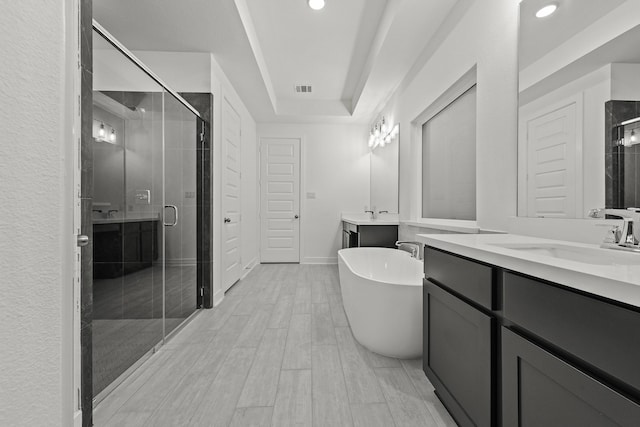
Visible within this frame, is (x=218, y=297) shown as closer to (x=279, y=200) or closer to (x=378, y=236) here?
(x=378, y=236)

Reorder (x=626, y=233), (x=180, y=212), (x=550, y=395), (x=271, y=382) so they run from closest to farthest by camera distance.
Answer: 1. (x=550, y=395)
2. (x=626, y=233)
3. (x=271, y=382)
4. (x=180, y=212)

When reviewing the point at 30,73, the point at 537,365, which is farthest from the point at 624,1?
the point at 30,73

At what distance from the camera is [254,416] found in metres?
1.34

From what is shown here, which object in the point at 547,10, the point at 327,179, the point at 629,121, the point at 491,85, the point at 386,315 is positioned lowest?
the point at 386,315

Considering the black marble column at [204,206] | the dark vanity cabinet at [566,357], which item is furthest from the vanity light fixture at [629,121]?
the black marble column at [204,206]

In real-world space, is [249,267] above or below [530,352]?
below

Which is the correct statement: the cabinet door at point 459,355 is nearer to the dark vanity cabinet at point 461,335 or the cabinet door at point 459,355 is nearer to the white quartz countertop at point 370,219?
the dark vanity cabinet at point 461,335

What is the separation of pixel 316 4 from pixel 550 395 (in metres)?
2.98

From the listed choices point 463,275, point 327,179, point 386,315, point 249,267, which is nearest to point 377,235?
point 386,315

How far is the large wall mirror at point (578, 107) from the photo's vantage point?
1.03m

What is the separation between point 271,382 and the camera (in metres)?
1.61

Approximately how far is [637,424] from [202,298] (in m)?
2.92

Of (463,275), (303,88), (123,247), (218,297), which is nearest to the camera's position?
(463,275)

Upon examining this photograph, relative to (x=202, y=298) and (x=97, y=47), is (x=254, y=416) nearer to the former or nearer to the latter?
(x=202, y=298)
